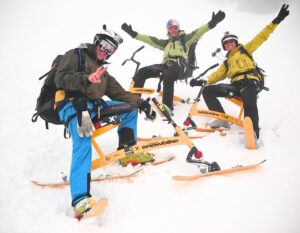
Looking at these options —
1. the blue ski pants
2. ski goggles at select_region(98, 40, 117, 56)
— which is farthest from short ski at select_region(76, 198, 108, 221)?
ski goggles at select_region(98, 40, 117, 56)

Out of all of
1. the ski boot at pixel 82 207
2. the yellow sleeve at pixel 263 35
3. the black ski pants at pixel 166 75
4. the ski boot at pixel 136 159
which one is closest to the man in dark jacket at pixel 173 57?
the black ski pants at pixel 166 75

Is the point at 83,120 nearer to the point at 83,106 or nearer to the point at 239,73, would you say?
the point at 83,106

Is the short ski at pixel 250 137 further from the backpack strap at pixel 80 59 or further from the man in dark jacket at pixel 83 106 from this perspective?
the backpack strap at pixel 80 59

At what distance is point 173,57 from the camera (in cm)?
832

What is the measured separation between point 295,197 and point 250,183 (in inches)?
22.5

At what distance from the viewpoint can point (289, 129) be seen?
6.20 metres

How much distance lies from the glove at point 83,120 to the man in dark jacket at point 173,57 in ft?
12.9

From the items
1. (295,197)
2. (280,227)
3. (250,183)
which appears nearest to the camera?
(280,227)

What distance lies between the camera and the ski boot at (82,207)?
3.60 meters

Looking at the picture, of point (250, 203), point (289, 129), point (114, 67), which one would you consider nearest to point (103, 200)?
point (250, 203)

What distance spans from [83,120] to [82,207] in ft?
3.75

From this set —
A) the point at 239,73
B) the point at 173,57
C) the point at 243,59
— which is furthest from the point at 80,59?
the point at 173,57

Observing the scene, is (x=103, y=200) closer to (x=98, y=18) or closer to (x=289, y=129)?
(x=289, y=129)

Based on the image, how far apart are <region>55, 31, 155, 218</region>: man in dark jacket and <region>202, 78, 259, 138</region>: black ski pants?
2.23 metres
